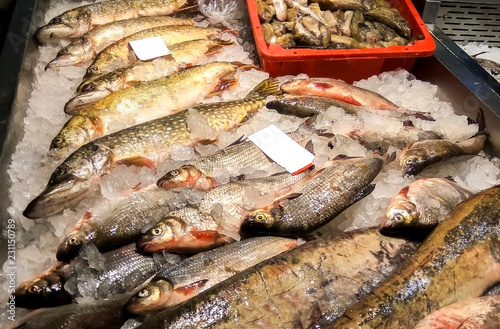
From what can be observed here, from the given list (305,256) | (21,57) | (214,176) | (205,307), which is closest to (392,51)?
(214,176)

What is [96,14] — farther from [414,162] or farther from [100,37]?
[414,162]

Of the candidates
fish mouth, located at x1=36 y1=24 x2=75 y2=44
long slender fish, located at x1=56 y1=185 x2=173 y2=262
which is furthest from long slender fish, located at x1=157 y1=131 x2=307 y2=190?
fish mouth, located at x1=36 y1=24 x2=75 y2=44

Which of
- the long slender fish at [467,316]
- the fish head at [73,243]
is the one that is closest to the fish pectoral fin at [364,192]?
the long slender fish at [467,316]

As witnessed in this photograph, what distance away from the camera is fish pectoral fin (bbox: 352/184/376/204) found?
2.43 m

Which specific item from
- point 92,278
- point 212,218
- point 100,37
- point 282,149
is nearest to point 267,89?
point 282,149

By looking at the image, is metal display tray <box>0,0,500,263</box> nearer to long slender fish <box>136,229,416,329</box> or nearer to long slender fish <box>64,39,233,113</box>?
long slender fish <box>64,39,233,113</box>

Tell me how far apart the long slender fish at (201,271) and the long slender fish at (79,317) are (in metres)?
0.14

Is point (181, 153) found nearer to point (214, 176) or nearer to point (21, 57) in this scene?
Result: point (214, 176)

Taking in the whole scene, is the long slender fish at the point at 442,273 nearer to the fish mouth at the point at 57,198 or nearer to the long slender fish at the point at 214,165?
the long slender fish at the point at 214,165

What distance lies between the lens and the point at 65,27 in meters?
3.82

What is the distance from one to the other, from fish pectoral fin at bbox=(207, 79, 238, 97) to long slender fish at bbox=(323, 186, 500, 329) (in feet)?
6.61

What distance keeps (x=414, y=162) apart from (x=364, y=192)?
0.44 meters

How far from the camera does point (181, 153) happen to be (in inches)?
114

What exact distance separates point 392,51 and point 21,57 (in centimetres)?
304
